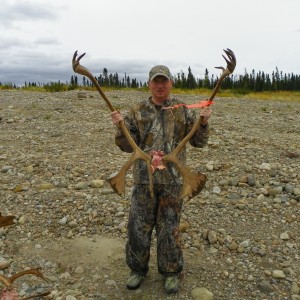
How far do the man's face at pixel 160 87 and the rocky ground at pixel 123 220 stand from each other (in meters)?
2.19

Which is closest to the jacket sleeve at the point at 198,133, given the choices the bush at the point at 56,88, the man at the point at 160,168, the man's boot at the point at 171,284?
the man at the point at 160,168

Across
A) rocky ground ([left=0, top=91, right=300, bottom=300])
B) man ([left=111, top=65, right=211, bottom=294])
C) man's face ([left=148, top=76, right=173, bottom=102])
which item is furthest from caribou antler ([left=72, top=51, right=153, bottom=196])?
rocky ground ([left=0, top=91, right=300, bottom=300])

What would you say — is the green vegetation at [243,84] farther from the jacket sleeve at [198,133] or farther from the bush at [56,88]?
the jacket sleeve at [198,133]

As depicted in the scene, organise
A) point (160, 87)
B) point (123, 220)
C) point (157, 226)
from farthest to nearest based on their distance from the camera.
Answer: point (123, 220), point (157, 226), point (160, 87)

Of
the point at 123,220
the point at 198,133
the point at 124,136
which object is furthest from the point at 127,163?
the point at 123,220

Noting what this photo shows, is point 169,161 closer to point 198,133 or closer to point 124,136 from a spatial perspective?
point 198,133

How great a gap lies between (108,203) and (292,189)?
10.3ft

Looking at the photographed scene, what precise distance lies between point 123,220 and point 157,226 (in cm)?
174

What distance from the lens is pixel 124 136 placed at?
4469 millimetres

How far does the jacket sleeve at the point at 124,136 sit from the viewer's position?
4480 millimetres

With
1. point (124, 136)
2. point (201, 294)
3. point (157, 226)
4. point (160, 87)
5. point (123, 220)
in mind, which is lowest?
point (201, 294)

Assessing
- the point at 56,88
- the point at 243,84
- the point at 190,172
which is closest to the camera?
the point at 190,172

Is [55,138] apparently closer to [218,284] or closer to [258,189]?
[258,189]

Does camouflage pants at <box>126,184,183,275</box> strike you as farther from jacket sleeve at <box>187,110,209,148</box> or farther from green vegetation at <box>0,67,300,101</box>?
green vegetation at <box>0,67,300,101</box>
